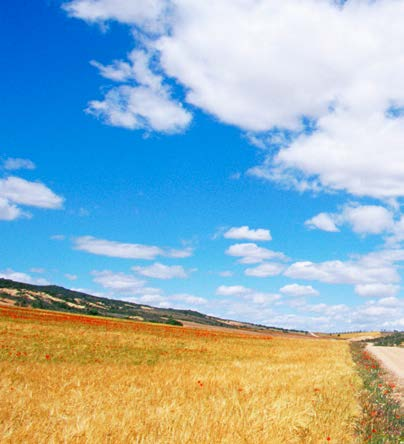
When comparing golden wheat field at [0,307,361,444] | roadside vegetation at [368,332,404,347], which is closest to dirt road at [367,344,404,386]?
golden wheat field at [0,307,361,444]

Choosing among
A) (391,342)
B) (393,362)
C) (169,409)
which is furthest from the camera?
(391,342)

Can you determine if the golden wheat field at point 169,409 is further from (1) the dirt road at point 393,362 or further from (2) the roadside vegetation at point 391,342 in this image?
(2) the roadside vegetation at point 391,342

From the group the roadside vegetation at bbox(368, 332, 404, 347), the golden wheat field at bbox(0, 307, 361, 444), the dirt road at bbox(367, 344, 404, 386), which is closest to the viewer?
the golden wheat field at bbox(0, 307, 361, 444)

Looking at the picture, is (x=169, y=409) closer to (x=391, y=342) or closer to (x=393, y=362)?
(x=393, y=362)

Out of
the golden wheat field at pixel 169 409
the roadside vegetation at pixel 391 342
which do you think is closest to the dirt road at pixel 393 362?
the golden wheat field at pixel 169 409

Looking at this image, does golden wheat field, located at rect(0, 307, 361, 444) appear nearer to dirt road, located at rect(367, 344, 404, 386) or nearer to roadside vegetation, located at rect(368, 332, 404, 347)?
dirt road, located at rect(367, 344, 404, 386)

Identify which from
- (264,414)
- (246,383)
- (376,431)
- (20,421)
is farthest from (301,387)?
(20,421)

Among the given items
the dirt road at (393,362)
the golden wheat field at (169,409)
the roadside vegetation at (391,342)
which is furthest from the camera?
the roadside vegetation at (391,342)

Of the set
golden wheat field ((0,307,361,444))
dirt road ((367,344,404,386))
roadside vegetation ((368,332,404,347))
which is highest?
roadside vegetation ((368,332,404,347))

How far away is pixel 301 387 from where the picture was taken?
38.7ft

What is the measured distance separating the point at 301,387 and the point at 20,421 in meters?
7.66

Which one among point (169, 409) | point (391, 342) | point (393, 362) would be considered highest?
point (391, 342)

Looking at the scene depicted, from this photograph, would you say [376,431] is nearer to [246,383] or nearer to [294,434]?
[294,434]

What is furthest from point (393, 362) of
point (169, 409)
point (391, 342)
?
point (391, 342)
